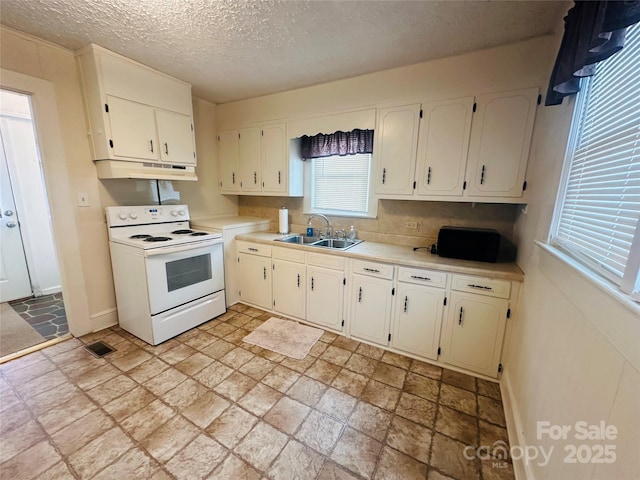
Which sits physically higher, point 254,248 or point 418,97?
point 418,97

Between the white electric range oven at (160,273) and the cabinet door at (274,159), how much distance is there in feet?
3.04

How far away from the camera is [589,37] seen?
0.97m

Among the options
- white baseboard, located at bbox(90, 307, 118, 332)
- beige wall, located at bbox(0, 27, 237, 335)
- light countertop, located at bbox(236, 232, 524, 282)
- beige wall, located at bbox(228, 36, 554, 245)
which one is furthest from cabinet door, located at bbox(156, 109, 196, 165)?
white baseboard, located at bbox(90, 307, 118, 332)

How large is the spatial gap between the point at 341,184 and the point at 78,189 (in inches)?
102

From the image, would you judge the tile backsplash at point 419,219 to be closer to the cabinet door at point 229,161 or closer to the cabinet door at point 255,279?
the cabinet door at point 255,279

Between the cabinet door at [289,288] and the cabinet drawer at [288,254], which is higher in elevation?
the cabinet drawer at [288,254]

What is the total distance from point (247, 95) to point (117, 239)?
7.01 feet

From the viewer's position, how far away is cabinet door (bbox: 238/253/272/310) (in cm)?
299

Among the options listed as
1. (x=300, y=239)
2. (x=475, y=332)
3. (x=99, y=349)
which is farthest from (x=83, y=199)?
(x=475, y=332)

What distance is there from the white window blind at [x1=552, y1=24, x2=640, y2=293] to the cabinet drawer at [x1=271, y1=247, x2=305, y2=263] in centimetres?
201

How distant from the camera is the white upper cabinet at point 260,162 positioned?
3.06m

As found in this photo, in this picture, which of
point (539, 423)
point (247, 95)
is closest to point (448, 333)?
point (539, 423)

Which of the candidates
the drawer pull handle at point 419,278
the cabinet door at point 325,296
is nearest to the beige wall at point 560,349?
the drawer pull handle at point 419,278

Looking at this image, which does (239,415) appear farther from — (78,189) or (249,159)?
(249,159)
